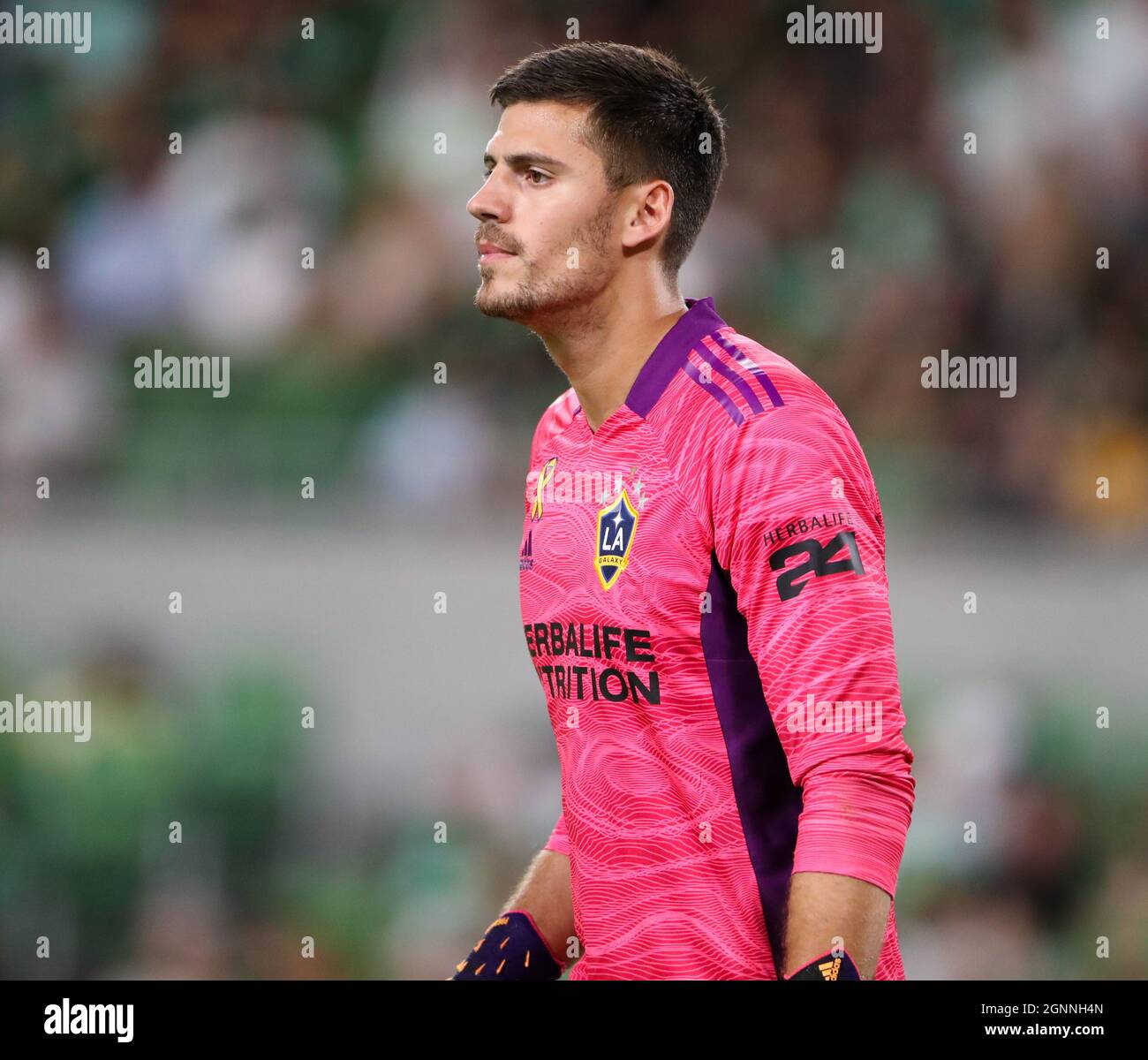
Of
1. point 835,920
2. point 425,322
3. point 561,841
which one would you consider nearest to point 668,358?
Result: point 561,841

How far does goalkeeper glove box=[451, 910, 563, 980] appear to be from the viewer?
2580mm

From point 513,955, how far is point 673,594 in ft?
2.39

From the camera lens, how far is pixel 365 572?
6.07 metres

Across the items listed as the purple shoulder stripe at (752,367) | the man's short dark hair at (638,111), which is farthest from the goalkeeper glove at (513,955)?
the man's short dark hair at (638,111)

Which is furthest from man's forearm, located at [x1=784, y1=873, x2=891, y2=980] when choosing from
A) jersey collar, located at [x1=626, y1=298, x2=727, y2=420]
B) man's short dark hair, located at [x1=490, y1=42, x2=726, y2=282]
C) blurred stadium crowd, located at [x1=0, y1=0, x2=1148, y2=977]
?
blurred stadium crowd, located at [x1=0, y1=0, x2=1148, y2=977]

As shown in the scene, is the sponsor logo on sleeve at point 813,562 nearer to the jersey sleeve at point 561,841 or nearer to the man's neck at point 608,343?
the man's neck at point 608,343

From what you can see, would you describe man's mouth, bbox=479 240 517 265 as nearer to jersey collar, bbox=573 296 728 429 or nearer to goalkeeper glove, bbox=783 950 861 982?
jersey collar, bbox=573 296 728 429

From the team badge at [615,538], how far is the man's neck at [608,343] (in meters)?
0.21

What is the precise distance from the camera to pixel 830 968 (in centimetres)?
199

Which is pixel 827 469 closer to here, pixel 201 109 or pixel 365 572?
pixel 365 572

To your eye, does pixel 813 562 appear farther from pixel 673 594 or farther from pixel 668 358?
pixel 668 358

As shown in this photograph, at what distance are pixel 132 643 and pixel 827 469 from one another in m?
4.35

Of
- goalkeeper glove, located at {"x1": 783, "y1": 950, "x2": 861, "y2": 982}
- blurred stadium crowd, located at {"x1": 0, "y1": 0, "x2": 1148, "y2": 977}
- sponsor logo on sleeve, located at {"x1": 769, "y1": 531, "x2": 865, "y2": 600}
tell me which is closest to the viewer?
goalkeeper glove, located at {"x1": 783, "y1": 950, "x2": 861, "y2": 982}

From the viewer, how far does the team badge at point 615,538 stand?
7.71 feet
